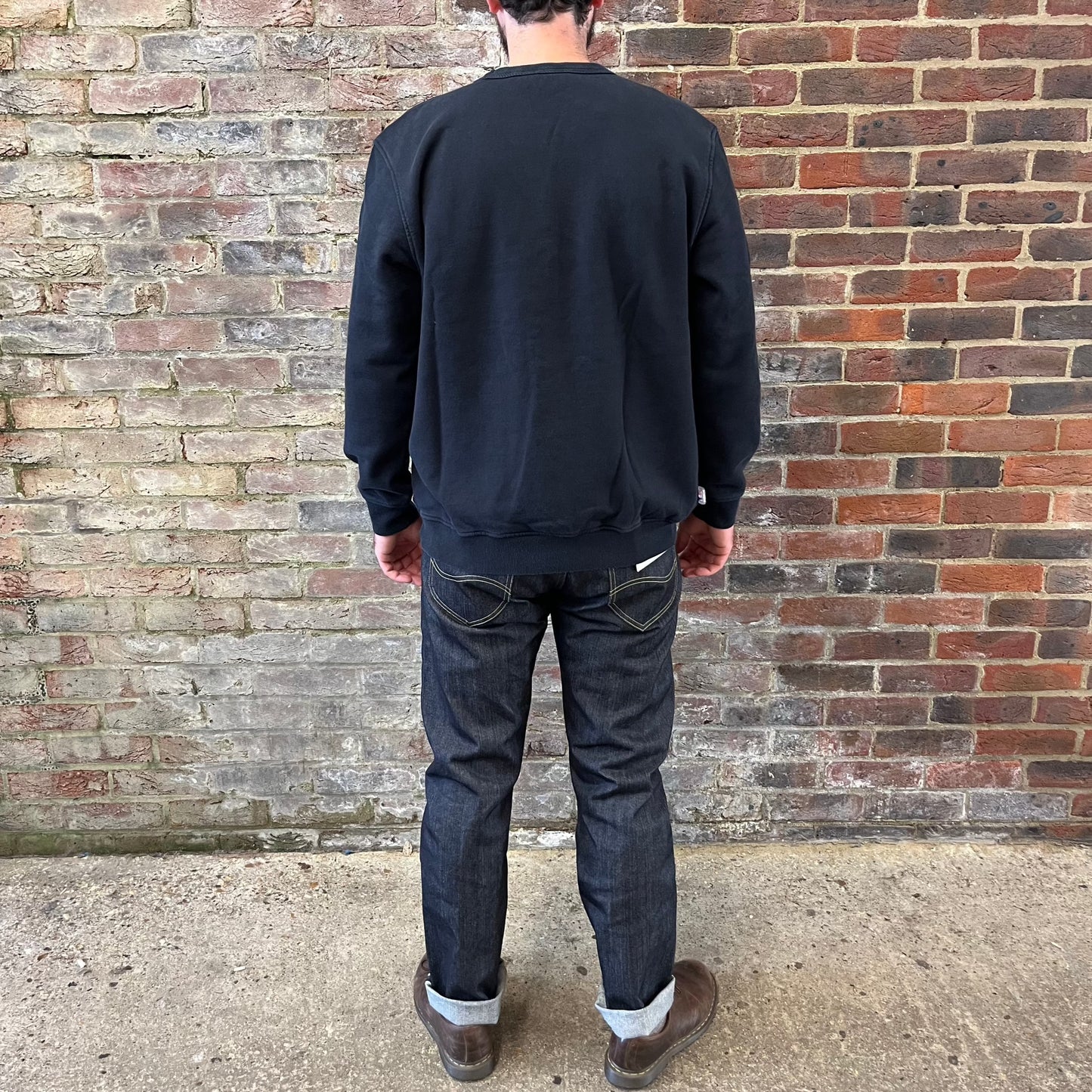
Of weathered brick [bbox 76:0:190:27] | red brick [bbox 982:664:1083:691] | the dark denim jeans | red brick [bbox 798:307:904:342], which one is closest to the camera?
the dark denim jeans

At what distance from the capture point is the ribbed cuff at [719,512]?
182 centimetres

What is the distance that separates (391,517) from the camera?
1820mm

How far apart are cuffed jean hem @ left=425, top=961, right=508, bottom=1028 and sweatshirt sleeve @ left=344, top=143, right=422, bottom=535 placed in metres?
0.96

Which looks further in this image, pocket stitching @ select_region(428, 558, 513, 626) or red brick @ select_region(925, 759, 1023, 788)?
red brick @ select_region(925, 759, 1023, 788)

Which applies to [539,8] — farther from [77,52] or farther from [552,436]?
[77,52]

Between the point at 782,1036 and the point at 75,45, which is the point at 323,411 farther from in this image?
the point at 782,1036

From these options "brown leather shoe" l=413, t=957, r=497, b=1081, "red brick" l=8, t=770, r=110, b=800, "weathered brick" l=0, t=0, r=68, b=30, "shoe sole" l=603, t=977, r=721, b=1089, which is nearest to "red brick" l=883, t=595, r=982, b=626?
"shoe sole" l=603, t=977, r=721, b=1089

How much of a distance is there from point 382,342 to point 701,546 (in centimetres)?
79

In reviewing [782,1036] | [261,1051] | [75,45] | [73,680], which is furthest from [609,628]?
[75,45]

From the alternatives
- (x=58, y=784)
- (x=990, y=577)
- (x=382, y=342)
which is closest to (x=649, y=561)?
(x=382, y=342)

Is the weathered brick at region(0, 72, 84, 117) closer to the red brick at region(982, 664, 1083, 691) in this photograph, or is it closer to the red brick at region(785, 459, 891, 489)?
the red brick at region(785, 459, 891, 489)

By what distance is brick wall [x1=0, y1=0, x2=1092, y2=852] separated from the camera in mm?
2109

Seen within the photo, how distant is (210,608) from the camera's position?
2.42m

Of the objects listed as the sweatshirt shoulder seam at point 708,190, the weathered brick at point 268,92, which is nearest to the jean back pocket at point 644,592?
the sweatshirt shoulder seam at point 708,190
